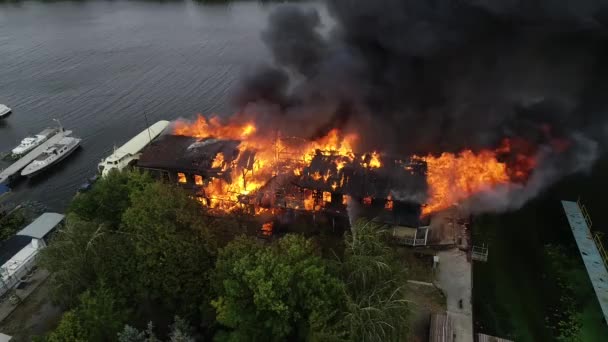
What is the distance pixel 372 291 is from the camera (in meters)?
20.2

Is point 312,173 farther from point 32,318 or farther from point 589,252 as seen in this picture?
point 589,252

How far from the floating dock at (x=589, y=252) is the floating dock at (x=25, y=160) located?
53023mm

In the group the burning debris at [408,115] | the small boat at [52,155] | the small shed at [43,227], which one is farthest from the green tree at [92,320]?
the small boat at [52,155]

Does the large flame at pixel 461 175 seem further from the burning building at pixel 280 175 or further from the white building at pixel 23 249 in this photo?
the white building at pixel 23 249

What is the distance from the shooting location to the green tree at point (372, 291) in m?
18.3

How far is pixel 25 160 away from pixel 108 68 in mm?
28479

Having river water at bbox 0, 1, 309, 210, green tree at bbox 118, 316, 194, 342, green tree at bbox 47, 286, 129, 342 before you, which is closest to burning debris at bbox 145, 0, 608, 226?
green tree at bbox 47, 286, 129, 342

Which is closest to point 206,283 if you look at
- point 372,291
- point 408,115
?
point 372,291

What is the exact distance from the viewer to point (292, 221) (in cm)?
3234

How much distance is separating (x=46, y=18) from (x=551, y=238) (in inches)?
4220

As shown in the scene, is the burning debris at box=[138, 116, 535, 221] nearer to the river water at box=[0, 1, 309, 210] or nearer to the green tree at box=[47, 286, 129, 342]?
the green tree at box=[47, 286, 129, 342]

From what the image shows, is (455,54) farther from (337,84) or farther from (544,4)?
(337,84)

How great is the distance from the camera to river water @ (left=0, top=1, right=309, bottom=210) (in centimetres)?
5425

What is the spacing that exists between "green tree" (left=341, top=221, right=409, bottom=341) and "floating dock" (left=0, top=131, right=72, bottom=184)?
39.9m
